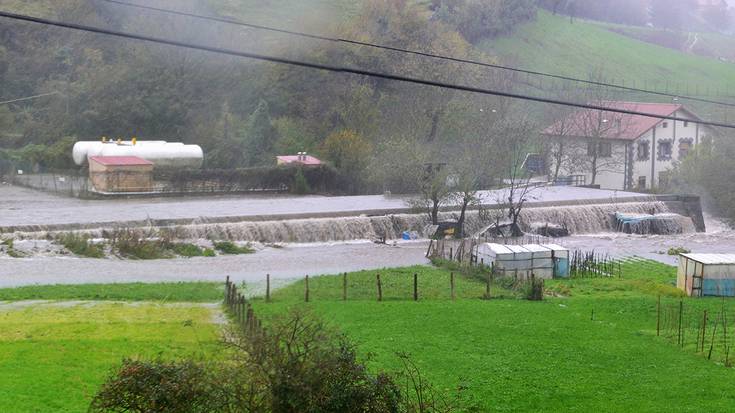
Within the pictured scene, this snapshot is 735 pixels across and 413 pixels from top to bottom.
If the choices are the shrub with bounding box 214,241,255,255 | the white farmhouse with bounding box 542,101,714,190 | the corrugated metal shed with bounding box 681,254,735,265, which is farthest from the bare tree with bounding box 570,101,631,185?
the corrugated metal shed with bounding box 681,254,735,265

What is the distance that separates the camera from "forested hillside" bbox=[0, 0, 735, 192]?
5531 centimetres

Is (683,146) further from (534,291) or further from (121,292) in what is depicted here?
(121,292)

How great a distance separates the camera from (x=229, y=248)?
32844 millimetres

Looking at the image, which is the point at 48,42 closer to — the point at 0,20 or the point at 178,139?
the point at 0,20

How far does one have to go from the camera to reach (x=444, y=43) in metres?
70.4

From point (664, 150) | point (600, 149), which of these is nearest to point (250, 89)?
point (600, 149)

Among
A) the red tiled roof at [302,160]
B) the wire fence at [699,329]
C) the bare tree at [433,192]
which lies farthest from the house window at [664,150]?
the wire fence at [699,329]

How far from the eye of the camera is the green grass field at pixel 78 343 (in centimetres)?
1323

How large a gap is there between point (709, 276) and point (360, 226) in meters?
16.1

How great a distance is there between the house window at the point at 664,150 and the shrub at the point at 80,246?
3750 centimetres

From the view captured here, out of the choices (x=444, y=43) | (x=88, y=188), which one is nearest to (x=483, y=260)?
(x=88, y=188)

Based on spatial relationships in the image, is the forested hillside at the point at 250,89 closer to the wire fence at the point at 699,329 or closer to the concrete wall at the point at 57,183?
the concrete wall at the point at 57,183

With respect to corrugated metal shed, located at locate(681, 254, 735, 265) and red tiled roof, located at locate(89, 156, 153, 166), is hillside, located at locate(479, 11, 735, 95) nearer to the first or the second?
red tiled roof, located at locate(89, 156, 153, 166)

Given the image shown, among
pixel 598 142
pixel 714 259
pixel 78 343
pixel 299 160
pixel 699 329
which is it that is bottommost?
pixel 78 343
